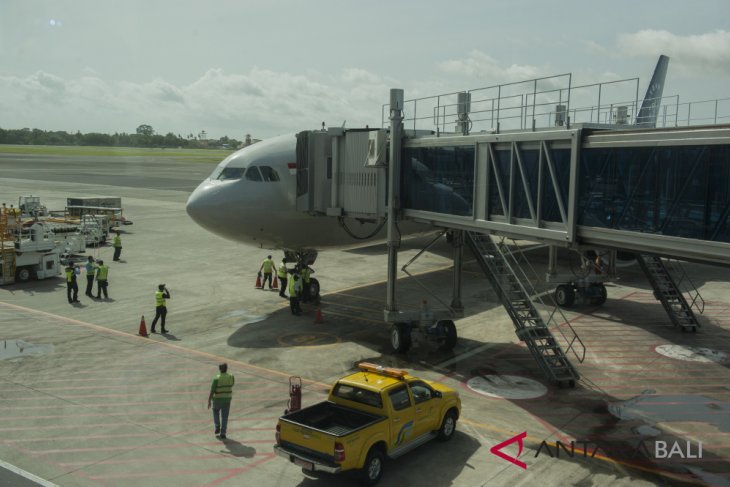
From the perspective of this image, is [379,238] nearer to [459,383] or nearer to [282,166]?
[282,166]

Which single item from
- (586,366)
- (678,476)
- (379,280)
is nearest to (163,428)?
(678,476)

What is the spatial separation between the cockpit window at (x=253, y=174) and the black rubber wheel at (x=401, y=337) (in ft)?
27.6

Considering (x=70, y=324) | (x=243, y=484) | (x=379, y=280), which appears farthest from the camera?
(x=379, y=280)

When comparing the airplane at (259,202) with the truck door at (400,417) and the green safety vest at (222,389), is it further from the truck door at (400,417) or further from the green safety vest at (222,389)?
the truck door at (400,417)

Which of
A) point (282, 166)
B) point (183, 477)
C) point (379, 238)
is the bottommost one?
point (183, 477)

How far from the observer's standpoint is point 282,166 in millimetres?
26250

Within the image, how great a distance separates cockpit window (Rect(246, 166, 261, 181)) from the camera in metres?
26.1

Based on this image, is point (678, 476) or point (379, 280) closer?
point (678, 476)

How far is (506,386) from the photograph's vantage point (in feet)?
62.2

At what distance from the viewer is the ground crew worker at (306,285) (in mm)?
29000

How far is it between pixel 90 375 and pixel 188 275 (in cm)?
1638

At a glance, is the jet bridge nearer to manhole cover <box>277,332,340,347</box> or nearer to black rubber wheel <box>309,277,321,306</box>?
manhole cover <box>277,332,340,347</box>

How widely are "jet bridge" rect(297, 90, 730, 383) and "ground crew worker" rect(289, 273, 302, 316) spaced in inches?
129

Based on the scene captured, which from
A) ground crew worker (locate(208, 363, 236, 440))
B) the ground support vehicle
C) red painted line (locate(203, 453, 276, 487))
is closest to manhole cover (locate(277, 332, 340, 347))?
ground crew worker (locate(208, 363, 236, 440))
